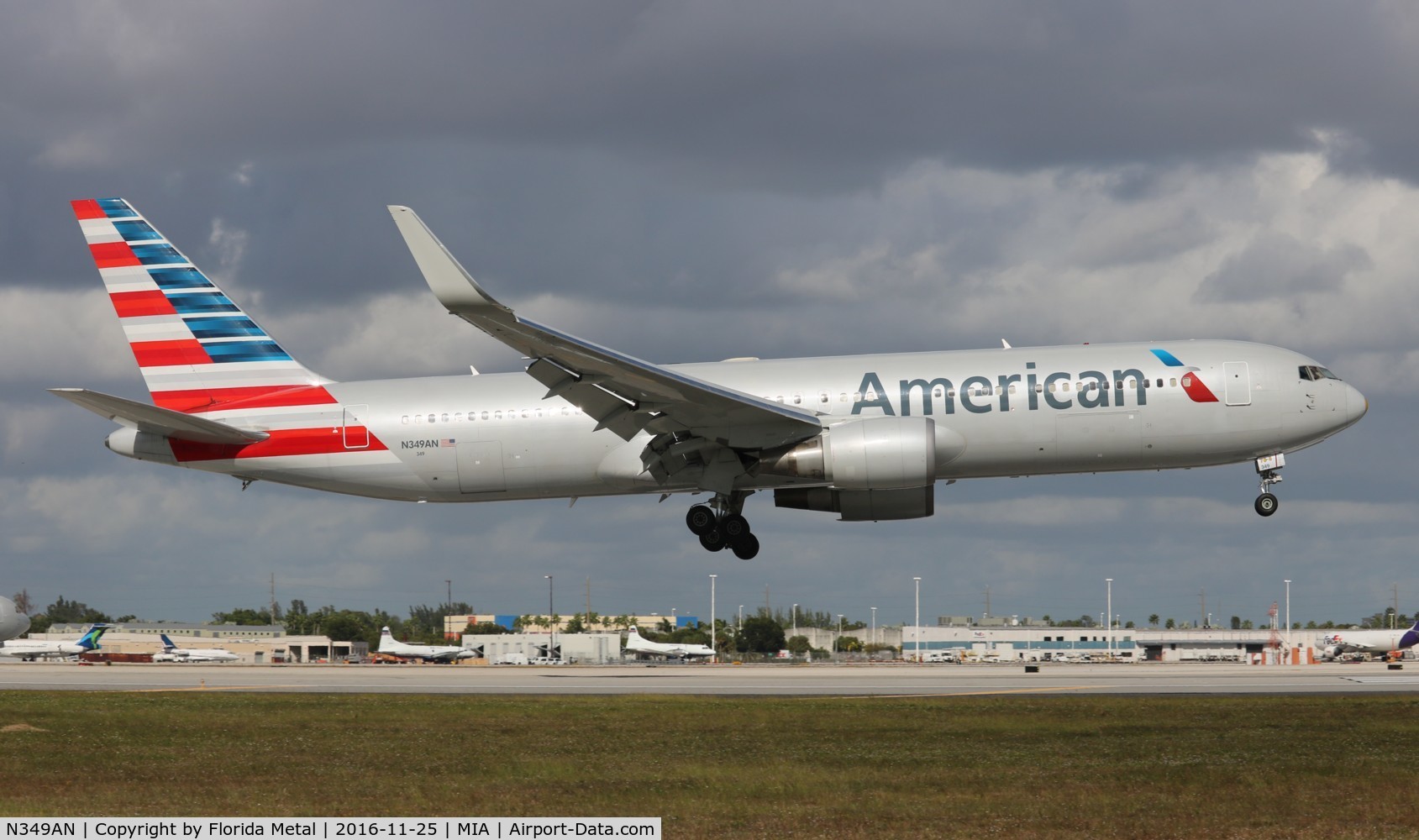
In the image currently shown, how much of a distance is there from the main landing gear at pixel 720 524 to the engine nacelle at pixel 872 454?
3.45 meters

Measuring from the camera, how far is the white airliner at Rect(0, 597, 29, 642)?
203 ft

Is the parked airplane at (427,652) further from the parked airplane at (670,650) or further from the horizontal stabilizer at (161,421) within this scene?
the horizontal stabilizer at (161,421)

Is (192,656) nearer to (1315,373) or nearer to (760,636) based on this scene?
(760,636)

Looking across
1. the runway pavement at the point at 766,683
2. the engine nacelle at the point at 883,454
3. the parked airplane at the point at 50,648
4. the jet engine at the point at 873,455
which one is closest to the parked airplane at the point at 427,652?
the parked airplane at the point at 50,648

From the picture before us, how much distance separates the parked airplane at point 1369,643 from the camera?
4198 inches

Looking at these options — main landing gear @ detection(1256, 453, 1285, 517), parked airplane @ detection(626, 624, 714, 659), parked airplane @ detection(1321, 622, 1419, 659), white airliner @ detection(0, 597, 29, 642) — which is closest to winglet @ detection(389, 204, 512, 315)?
main landing gear @ detection(1256, 453, 1285, 517)

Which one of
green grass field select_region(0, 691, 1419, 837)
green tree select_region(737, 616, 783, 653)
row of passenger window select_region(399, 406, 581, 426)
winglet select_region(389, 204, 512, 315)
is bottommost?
green tree select_region(737, 616, 783, 653)

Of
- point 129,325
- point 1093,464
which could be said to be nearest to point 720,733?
point 1093,464

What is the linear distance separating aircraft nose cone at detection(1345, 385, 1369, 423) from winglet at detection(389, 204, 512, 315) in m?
22.0

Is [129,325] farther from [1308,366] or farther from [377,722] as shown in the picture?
[1308,366]

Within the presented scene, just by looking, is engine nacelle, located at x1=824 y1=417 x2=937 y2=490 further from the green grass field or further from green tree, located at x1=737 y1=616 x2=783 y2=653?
green tree, located at x1=737 y1=616 x2=783 y2=653

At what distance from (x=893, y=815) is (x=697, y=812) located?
2532 mm

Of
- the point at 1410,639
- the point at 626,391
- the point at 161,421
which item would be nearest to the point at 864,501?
the point at 626,391

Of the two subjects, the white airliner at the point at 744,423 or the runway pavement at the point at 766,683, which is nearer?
the white airliner at the point at 744,423
